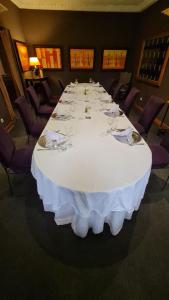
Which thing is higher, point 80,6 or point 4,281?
point 80,6

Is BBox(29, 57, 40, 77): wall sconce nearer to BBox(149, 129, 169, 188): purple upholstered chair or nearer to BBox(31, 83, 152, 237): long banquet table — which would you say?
BBox(31, 83, 152, 237): long banquet table

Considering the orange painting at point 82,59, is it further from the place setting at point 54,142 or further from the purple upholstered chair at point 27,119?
the place setting at point 54,142

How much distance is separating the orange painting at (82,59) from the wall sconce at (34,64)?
1.13 m

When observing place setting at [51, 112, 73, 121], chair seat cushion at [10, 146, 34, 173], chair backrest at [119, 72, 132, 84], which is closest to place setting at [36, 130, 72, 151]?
chair seat cushion at [10, 146, 34, 173]

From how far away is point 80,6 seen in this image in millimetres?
4305

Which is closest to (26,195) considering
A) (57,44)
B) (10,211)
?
(10,211)

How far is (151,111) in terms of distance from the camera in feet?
7.13

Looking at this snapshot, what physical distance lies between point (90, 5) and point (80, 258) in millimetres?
5805

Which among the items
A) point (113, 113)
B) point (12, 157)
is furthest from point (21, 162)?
point (113, 113)

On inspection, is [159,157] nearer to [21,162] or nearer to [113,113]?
[113,113]

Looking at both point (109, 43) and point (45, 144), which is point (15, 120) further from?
point (109, 43)

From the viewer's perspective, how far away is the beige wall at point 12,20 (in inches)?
142

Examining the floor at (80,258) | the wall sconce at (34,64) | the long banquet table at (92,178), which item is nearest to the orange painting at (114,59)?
the wall sconce at (34,64)

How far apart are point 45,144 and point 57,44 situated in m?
4.94
